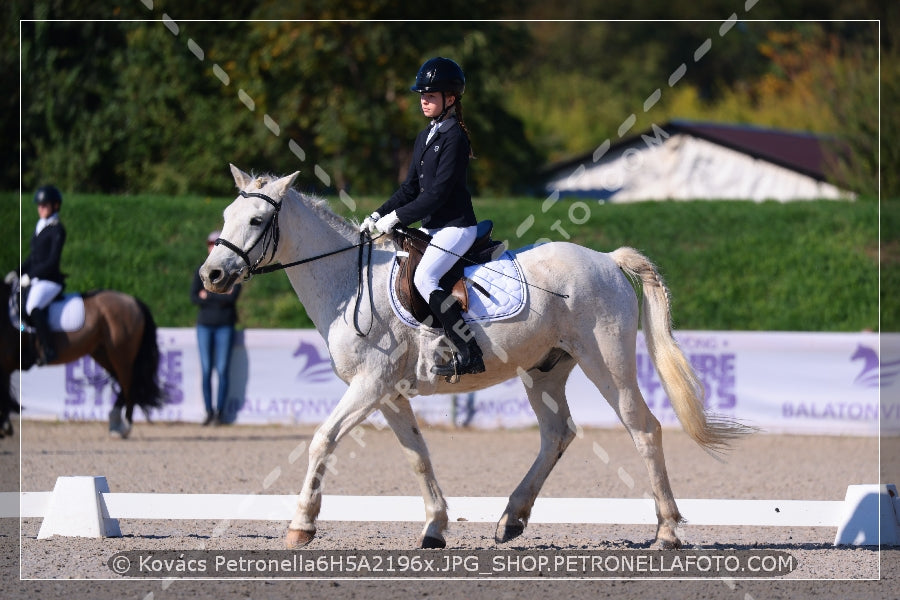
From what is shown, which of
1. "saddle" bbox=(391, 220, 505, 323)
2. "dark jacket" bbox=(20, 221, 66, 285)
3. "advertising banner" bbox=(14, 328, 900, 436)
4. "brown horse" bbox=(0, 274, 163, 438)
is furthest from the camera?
"advertising banner" bbox=(14, 328, 900, 436)

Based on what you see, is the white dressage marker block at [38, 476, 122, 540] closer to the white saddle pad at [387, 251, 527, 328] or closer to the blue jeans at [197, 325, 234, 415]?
the white saddle pad at [387, 251, 527, 328]

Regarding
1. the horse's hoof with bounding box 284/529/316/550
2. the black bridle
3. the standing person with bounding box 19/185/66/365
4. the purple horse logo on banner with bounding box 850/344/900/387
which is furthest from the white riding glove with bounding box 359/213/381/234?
the purple horse logo on banner with bounding box 850/344/900/387

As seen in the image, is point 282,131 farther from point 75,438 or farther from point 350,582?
point 350,582

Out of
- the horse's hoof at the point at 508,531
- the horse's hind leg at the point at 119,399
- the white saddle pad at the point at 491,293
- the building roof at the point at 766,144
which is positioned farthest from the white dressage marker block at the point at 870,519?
the building roof at the point at 766,144

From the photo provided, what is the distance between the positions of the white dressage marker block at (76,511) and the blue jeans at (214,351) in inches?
239

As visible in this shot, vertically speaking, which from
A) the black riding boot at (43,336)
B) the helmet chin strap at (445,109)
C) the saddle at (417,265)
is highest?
the helmet chin strap at (445,109)

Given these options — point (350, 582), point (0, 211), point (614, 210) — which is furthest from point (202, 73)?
point (350, 582)

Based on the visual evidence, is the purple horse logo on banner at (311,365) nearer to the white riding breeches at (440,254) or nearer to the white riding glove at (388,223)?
the white riding breeches at (440,254)

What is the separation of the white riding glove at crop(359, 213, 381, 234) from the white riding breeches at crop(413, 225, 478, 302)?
28 cm

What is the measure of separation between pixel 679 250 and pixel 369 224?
9997mm

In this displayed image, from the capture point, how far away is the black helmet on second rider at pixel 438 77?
5.32 m

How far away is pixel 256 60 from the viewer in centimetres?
1795

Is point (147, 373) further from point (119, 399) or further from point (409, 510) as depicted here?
point (409, 510)

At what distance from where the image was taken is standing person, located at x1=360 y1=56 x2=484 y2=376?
5262 mm
